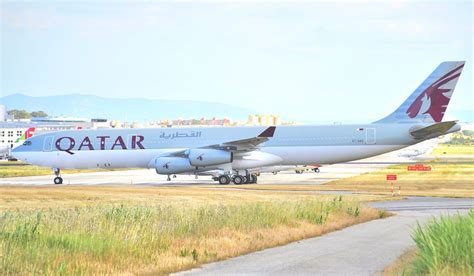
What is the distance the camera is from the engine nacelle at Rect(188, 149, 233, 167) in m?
50.2

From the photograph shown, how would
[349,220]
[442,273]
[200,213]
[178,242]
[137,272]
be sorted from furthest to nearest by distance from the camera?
1. [349,220]
2. [200,213]
3. [178,242]
4. [137,272]
5. [442,273]

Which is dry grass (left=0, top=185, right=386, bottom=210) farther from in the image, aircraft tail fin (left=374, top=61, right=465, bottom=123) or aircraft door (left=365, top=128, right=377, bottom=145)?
aircraft tail fin (left=374, top=61, right=465, bottom=123)

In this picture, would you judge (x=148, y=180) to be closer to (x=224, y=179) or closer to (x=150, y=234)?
(x=224, y=179)

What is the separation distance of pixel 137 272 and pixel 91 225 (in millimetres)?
4000

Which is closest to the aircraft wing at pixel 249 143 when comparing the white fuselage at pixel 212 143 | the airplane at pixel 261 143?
the airplane at pixel 261 143

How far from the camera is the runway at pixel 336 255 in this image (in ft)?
50.6

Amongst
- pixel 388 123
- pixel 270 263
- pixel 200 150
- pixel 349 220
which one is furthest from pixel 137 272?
pixel 388 123

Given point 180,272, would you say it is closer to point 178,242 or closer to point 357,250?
point 178,242

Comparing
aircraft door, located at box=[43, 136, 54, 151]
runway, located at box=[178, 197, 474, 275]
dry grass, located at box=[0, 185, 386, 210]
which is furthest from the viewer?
aircraft door, located at box=[43, 136, 54, 151]

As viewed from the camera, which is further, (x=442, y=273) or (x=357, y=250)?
(x=357, y=250)

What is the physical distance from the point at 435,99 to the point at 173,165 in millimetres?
17126

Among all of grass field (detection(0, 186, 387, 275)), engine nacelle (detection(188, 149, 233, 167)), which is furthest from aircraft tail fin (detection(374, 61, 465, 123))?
grass field (detection(0, 186, 387, 275))

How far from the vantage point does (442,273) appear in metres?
12.9

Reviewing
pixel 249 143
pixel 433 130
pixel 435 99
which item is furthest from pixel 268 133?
pixel 435 99
